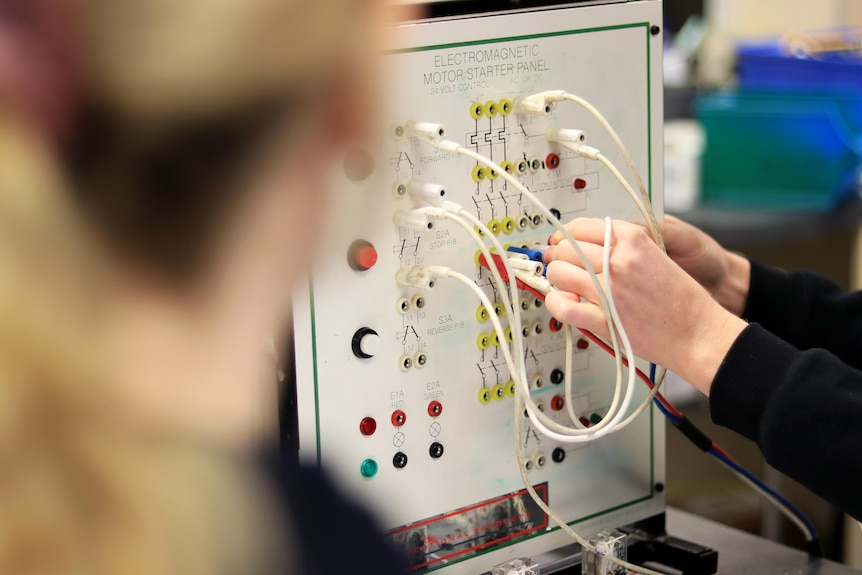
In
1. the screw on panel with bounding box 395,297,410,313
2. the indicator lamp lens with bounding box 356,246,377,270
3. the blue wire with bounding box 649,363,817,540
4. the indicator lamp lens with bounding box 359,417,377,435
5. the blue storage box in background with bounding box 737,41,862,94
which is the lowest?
Answer: the blue wire with bounding box 649,363,817,540

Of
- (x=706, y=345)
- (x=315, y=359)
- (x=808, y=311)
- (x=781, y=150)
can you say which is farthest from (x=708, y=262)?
(x=781, y=150)

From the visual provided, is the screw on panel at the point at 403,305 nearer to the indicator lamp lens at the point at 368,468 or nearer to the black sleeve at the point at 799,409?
the indicator lamp lens at the point at 368,468

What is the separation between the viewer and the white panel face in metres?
0.95

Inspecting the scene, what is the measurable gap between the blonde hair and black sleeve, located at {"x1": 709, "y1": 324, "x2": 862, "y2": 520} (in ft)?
2.09

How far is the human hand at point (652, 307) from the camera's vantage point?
36.8 inches

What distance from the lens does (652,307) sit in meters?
0.94

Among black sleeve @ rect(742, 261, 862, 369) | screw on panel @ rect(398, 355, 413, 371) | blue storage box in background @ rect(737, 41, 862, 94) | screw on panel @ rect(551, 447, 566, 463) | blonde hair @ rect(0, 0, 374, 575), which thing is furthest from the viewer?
blue storage box in background @ rect(737, 41, 862, 94)

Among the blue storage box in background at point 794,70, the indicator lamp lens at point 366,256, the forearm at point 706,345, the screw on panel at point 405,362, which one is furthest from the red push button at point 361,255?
the blue storage box in background at point 794,70

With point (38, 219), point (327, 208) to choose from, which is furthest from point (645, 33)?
point (38, 219)

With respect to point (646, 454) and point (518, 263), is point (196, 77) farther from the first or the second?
point (646, 454)

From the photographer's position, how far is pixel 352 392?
0.97m

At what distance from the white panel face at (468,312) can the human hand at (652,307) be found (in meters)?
0.13

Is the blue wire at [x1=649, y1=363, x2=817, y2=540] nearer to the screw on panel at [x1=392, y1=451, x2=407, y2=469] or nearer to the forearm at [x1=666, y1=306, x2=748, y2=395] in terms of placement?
the forearm at [x1=666, y1=306, x2=748, y2=395]

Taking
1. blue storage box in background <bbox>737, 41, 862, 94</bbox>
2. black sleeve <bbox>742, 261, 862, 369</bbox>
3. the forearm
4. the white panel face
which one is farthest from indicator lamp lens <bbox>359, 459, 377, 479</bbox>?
blue storage box in background <bbox>737, 41, 862, 94</bbox>
